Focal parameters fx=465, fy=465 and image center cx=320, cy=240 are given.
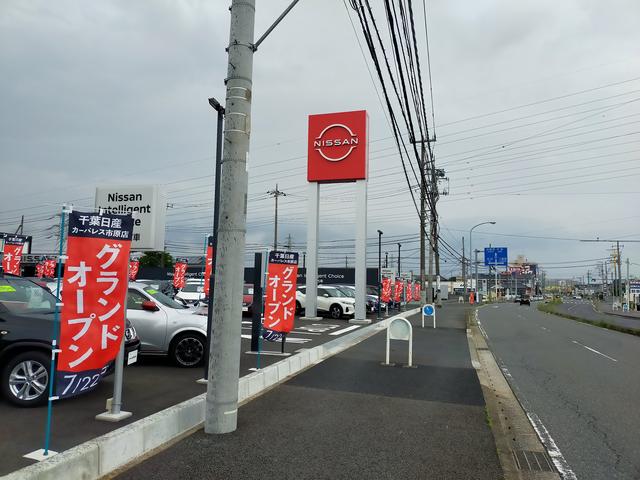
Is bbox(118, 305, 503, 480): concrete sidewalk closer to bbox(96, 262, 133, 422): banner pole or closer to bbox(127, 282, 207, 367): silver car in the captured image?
bbox(96, 262, 133, 422): banner pole

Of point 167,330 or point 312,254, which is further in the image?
point 312,254

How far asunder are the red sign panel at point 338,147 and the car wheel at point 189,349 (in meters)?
13.8

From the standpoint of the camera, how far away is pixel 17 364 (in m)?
5.53

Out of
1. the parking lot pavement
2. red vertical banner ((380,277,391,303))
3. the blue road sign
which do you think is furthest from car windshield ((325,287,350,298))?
the blue road sign

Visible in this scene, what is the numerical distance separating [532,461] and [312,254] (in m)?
17.0

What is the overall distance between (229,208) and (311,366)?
515cm

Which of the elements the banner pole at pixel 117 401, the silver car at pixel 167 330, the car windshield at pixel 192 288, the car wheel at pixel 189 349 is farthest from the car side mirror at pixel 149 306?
the car windshield at pixel 192 288

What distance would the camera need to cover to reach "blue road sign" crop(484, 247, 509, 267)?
5588 cm

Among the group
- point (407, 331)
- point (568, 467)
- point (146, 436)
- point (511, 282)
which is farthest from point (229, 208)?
point (511, 282)

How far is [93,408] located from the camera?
18.7 feet

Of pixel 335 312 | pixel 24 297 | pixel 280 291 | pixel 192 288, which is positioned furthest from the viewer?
pixel 335 312

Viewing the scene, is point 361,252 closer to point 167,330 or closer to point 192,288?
point 192,288

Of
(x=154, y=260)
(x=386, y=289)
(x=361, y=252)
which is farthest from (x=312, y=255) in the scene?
(x=154, y=260)

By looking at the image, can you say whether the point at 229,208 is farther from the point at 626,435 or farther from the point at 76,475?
the point at 626,435
